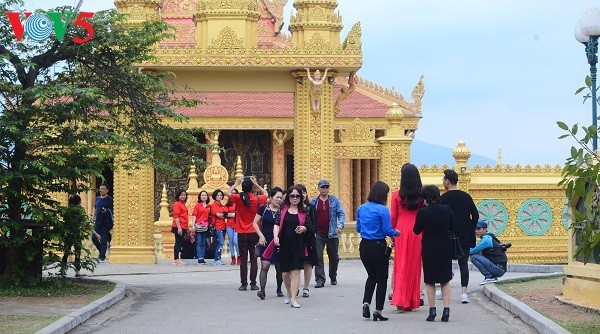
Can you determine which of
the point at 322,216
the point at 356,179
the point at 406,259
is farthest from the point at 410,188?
the point at 356,179

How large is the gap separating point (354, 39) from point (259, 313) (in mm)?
11472

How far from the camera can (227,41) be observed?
26562 mm

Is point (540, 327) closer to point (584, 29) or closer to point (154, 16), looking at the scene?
point (584, 29)

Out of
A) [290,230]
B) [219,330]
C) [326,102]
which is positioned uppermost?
[326,102]

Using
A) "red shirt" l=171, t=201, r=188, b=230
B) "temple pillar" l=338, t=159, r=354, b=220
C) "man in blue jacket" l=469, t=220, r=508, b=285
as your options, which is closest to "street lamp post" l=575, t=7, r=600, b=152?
"man in blue jacket" l=469, t=220, r=508, b=285

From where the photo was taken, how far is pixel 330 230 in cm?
2047

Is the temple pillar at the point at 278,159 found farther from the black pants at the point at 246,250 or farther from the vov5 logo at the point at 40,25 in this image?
the vov5 logo at the point at 40,25

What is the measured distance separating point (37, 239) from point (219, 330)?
5.23 meters

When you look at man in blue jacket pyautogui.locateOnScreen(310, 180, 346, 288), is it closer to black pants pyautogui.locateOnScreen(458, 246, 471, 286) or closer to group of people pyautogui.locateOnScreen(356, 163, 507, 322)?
black pants pyautogui.locateOnScreen(458, 246, 471, 286)

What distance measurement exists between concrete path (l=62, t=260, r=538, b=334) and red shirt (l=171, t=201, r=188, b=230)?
540cm

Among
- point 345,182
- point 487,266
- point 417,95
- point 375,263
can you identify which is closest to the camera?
point 375,263

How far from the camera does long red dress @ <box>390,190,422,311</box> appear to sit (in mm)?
15828

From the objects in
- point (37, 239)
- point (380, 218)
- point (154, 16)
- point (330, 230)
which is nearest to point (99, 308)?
point (37, 239)

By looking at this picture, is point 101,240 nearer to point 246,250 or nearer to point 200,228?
point 200,228
